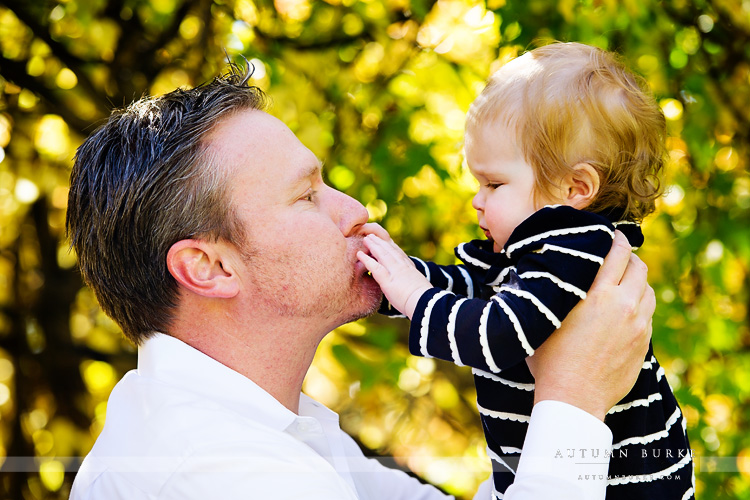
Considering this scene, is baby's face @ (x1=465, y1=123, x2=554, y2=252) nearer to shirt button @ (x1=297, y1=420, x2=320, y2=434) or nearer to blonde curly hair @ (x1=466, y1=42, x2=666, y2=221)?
blonde curly hair @ (x1=466, y1=42, x2=666, y2=221)

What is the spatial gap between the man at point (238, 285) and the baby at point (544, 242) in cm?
10

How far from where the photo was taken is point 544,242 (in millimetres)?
1603

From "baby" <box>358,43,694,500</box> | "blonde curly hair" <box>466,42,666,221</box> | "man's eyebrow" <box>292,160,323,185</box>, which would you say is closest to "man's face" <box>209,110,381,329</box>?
"man's eyebrow" <box>292,160,323,185</box>

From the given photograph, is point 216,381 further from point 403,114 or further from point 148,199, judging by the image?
point 403,114

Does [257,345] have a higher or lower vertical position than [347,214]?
lower

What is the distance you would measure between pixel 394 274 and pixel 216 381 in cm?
46

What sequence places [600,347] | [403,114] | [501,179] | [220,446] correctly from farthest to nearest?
[403,114]
[501,179]
[600,347]
[220,446]

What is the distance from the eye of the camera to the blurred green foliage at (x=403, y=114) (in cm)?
295

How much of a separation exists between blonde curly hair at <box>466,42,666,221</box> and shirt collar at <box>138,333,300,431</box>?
773mm

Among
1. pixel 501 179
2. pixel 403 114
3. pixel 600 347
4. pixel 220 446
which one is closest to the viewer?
pixel 220 446

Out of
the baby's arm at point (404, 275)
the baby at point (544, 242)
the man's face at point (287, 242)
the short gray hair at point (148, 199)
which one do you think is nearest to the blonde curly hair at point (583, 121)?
the baby at point (544, 242)

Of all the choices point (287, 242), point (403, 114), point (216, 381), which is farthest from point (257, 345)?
point (403, 114)

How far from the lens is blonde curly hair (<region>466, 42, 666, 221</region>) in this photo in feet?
5.61

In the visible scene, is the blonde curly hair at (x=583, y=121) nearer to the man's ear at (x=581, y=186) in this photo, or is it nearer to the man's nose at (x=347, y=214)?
the man's ear at (x=581, y=186)
